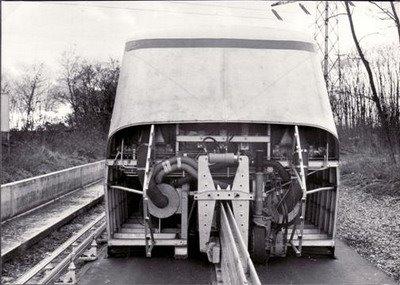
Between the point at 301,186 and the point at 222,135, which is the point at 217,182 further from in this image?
the point at 301,186

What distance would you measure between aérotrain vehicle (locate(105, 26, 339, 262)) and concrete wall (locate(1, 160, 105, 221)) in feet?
10.9

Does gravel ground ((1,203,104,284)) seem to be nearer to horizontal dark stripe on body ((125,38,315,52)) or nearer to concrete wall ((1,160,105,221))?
concrete wall ((1,160,105,221))

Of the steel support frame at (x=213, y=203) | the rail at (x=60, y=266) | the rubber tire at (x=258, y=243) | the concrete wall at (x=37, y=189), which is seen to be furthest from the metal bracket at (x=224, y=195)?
the concrete wall at (x=37, y=189)

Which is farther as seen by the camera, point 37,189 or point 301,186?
point 37,189

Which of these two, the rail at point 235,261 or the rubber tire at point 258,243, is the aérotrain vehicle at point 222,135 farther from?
the rail at point 235,261

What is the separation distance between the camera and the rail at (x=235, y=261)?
4.69 metres

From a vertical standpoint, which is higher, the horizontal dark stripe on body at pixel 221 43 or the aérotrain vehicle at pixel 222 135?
the horizontal dark stripe on body at pixel 221 43

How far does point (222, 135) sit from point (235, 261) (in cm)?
389

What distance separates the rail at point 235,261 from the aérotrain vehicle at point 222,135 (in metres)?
0.64

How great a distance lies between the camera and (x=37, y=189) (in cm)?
1361

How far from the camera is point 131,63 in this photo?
920cm

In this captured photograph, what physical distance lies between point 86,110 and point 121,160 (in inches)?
1227

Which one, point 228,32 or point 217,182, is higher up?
point 228,32

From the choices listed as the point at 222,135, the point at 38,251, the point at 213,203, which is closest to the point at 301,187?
the point at 213,203
